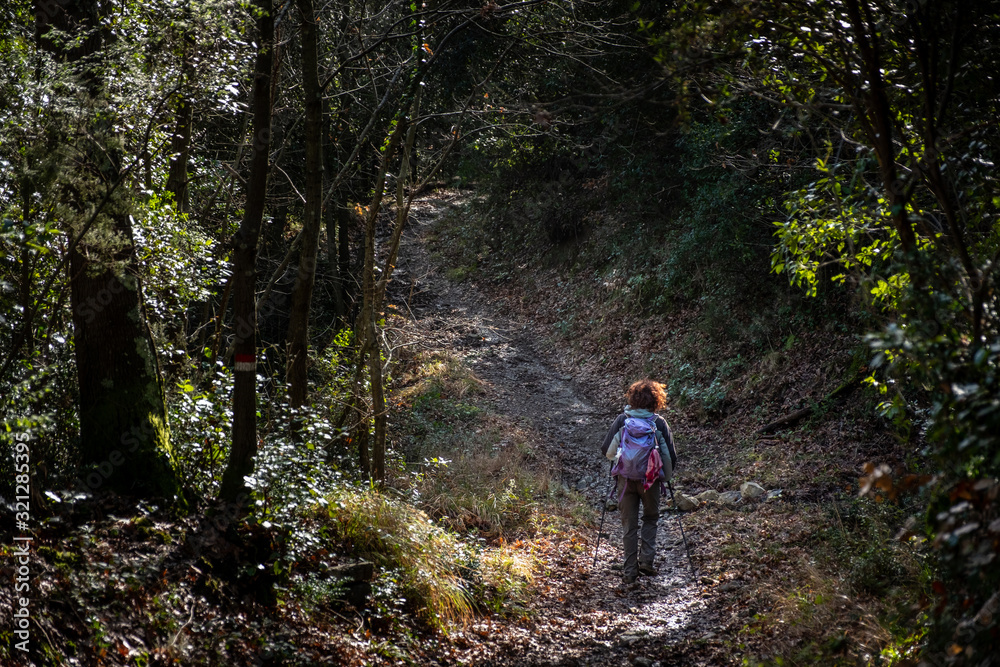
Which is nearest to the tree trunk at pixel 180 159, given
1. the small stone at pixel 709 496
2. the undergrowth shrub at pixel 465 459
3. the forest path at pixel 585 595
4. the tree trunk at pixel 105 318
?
the tree trunk at pixel 105 318

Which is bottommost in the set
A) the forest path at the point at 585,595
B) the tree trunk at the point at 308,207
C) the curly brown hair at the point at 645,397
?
the forest path at the point at 585,595

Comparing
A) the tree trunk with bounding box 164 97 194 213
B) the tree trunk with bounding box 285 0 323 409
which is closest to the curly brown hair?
the tree trunk with bounding box 285 0 323 409

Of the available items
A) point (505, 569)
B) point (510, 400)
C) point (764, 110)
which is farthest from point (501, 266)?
point (505, 569)

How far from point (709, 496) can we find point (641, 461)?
269 centimetres

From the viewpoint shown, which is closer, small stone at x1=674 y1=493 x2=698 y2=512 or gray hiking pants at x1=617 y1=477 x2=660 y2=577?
gray hiking pants at x1=617 y1=477 x2=660 y2=577

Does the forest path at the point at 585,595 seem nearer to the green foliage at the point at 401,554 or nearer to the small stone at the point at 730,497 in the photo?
the green foliage at the point at 401,554

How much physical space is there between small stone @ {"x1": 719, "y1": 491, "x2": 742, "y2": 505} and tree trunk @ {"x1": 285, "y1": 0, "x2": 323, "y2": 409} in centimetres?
563

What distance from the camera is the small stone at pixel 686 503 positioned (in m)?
8.89

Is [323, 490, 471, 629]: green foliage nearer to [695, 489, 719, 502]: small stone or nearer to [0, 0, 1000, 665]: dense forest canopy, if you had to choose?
[0, 0, 1000, 665]: dense forest canopy

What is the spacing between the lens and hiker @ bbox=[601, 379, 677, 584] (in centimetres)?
681

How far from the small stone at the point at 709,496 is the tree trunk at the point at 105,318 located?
664 centimetres

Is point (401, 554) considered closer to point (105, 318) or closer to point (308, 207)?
point (105, 318)

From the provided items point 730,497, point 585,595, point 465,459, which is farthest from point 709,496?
point 465,459

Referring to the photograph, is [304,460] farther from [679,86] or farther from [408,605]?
[679,86]
